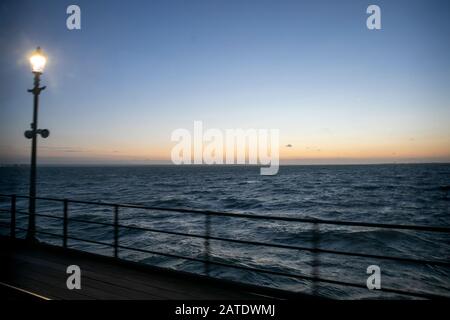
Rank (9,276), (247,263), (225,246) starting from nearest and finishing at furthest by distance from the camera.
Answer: (9,276) < (247,263) < (225,246)

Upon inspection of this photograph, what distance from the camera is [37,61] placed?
747 centimetres

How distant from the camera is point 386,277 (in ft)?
40.4

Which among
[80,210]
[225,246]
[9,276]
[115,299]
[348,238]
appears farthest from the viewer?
[80,210]

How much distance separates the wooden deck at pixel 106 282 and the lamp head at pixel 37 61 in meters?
4.38

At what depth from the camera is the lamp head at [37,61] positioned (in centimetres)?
745

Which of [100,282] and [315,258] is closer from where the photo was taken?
[315,258]

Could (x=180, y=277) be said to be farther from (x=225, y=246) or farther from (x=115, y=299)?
(x=225, y=246)

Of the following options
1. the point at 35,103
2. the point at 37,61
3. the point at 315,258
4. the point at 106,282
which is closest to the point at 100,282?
the point at 106,282

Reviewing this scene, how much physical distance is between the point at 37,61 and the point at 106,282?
18.9ft

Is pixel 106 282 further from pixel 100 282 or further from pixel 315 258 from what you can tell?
pixel 315 258

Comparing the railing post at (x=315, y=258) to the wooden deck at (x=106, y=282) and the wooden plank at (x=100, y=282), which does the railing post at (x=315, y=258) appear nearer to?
the wooden deck at (x=106, y=282)

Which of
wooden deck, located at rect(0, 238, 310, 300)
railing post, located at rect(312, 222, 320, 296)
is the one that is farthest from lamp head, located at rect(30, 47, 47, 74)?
railing post, located at rect(312, 222, 320, 296)
